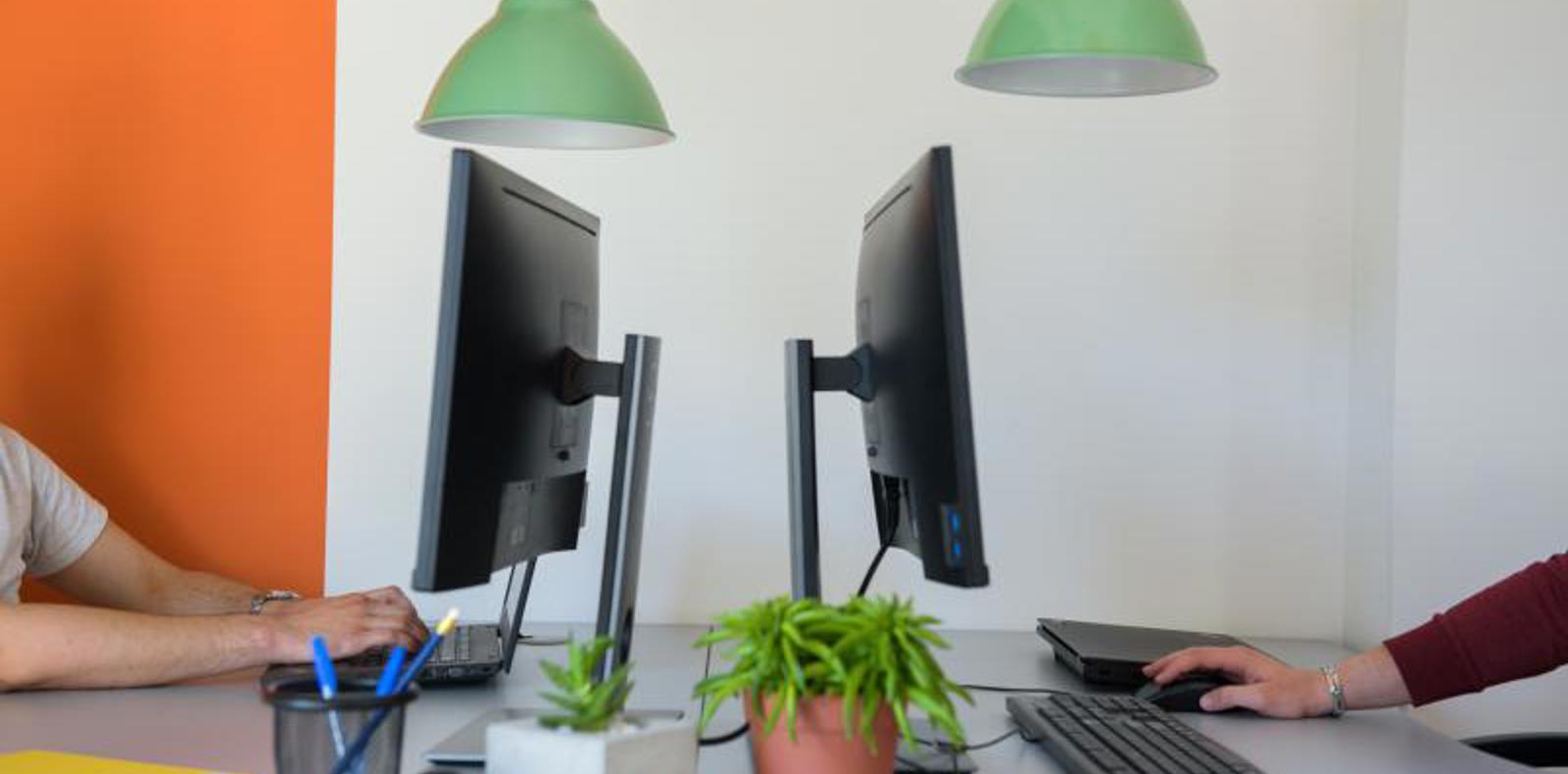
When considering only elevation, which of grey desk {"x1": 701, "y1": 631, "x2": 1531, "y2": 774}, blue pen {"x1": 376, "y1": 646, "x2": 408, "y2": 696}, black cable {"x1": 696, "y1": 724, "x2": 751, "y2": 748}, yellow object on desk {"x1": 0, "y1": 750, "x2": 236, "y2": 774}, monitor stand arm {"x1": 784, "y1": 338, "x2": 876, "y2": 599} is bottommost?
grey desk {"x1": 701, "y1": 631, "x2": 1531, "y2": 774}

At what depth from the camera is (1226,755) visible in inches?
71.3

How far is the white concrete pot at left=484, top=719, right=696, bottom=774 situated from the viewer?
1335mm

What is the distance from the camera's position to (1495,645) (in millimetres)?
2271

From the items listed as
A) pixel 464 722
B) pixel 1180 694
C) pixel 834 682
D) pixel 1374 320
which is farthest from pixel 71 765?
pixel 1374 320

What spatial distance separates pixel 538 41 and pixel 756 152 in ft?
2.58

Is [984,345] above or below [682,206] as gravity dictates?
below

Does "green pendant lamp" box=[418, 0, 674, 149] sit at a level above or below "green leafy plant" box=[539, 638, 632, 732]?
above

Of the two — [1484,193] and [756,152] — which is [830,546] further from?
[1484,193]

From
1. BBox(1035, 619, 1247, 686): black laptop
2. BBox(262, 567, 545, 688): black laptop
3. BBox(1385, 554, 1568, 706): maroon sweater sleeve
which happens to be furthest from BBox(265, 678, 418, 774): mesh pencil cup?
BBox(1385, 554, 1568, 706): maroon sweater sleeve

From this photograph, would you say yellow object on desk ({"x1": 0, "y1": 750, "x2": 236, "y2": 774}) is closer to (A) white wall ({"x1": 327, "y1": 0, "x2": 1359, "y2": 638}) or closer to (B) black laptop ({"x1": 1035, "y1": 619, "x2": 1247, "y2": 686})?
(B) black laptop ({"x1": 1035, "y1": 619, "x2": 1247, "y2": 686})

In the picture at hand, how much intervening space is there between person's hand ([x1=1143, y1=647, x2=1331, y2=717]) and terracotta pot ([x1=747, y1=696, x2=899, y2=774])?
83cm

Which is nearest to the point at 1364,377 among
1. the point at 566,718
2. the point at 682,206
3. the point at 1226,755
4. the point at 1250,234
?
the point at 1250,234

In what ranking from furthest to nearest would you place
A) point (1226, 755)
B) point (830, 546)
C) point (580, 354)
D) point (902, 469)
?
point (830, 546)
point (580, 354)
point (902, 469)
point (1226, 755)

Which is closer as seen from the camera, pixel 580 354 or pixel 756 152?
pixel 580 354
